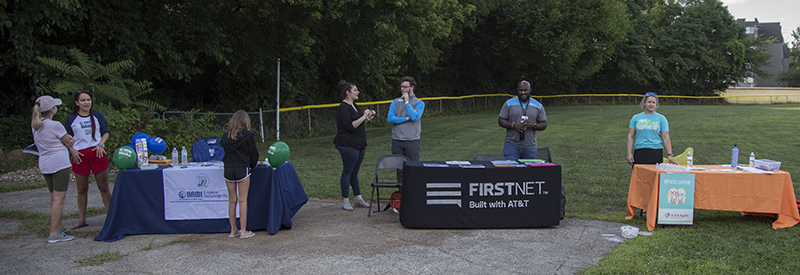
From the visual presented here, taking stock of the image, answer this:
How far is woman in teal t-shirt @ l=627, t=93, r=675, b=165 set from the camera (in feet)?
24.5

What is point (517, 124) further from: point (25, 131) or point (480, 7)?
point (480, 7)

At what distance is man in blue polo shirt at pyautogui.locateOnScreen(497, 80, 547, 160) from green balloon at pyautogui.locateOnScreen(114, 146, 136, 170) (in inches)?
189

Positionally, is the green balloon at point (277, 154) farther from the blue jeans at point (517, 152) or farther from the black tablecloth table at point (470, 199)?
the blue jeans at point (517, 152)

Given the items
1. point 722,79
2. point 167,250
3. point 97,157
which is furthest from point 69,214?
point 722,79

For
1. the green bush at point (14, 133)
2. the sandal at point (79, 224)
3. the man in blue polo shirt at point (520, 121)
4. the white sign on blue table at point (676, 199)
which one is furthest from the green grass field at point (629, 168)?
the green bush at point (14, 133)

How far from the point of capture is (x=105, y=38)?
1527 centimetres

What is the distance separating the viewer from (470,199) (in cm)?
685

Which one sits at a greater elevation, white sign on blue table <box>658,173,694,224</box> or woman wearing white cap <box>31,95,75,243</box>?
woman wearing white cap <box>31,95,75,243</box>

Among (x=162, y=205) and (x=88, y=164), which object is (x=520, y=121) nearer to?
(x=162, y=205)

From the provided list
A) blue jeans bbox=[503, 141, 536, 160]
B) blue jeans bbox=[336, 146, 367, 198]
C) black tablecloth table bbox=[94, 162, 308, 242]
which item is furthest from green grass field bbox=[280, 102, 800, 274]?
black tablecloth table bbox=[94, 162, 308, 242]

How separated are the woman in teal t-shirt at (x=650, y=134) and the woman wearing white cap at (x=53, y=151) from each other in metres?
7.13

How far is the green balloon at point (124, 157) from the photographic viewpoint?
6.54 m

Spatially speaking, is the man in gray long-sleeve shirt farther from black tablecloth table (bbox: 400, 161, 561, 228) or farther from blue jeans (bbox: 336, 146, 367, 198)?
black tablecloth table (bbox: 400, 161, 561, 228)

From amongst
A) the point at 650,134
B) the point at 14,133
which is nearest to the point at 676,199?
the point at 650,134
